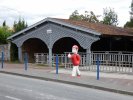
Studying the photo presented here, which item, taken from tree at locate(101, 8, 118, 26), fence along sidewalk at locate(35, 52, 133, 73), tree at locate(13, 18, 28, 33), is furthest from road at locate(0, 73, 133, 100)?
tree at locate(101, 8, 118, 26)

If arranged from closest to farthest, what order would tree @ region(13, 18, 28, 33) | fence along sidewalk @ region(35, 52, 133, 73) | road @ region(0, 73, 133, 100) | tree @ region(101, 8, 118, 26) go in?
road @ region(0, 73, 133, 100), fence along sidewalk @ region(35, 52, 133, 73), tree @ region(13, 18, 28, 33), tree @ region(101, 8, 118, 26)

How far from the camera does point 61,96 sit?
13.1 metres

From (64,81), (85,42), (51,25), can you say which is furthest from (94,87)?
(51,25)

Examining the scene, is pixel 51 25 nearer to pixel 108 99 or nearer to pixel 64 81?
pixel 64 81

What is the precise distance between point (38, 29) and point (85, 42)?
5.16 metres

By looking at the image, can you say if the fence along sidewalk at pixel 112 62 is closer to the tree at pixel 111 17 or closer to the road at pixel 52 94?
the road at pixel 52 94

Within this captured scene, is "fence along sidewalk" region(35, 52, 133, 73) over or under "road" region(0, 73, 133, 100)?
over

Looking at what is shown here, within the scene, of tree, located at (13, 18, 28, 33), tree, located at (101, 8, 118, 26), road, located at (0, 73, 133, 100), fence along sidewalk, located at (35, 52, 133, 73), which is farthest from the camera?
tree, located at (101, 8, 118, 26)

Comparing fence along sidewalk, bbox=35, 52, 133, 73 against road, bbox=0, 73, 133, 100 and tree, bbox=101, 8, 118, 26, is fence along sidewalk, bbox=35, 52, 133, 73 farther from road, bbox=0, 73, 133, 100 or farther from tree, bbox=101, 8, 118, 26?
tree, bbox=101, 8, 118, 26

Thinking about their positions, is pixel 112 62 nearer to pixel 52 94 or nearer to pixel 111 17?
pixel 52 94

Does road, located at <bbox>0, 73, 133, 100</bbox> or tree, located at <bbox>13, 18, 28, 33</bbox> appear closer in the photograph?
road, located at <bbox>0, 73, 133, 100</bbox>

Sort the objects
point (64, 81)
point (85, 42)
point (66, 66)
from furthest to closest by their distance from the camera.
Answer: point (85, 42)
point (66, 66)
point (64, 81)

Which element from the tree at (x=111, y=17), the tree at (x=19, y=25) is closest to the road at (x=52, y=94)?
the tree at (x=19, y=25)

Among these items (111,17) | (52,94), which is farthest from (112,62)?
(111,17)
